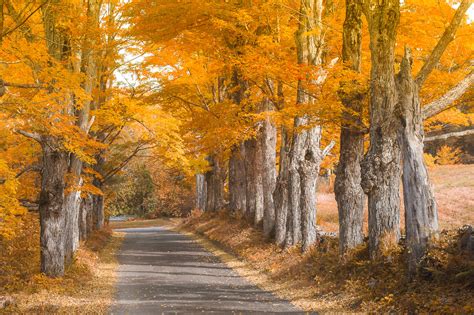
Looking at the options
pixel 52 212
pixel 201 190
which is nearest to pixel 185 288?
pixel 52 212

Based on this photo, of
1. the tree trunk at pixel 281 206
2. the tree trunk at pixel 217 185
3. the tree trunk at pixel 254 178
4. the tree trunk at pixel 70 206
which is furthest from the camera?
the tree trunk at pixel 217 185

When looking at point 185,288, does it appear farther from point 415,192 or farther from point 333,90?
point 415,192

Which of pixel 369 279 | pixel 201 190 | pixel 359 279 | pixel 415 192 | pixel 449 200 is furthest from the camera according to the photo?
pixel 201 190

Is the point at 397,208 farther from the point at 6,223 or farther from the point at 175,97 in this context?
the point at 175,97

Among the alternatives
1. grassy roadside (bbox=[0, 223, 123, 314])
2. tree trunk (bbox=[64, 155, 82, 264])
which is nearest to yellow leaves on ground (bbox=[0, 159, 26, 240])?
grassy roadside (bbox=[0, 223, 123, 314])

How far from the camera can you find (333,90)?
14.0 m

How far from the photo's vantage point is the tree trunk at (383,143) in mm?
12461

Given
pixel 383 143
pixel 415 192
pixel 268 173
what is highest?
pixel 383 143

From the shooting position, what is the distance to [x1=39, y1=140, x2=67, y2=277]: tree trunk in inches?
640

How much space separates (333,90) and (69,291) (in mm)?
8400

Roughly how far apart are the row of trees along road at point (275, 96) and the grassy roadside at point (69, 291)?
25.9 inches

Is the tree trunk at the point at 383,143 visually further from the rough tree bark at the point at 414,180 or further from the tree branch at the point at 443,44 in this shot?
the rough tree bark at the point at 414,180

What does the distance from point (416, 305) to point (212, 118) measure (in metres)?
18.3

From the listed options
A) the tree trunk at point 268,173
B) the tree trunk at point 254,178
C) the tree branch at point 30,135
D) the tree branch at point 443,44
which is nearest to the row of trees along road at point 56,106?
the tree branch at point 30,135
